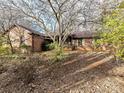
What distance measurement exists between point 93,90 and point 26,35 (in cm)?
2112

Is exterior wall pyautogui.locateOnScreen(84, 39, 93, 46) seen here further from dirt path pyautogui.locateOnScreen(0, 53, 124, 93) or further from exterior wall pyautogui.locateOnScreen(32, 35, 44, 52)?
dirt path pyautogui.locateOnScreen(0, 53, 124, 93)

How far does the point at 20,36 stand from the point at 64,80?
19.2 m

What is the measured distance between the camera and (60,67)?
1784cm

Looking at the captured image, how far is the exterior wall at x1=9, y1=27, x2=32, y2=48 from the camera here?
31578mm

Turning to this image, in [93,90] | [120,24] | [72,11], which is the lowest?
[93,90]

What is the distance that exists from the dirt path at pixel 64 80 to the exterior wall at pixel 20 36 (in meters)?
14.3

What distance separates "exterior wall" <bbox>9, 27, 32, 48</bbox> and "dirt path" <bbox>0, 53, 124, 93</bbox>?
47.1ft

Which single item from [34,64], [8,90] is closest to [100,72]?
[34,64]

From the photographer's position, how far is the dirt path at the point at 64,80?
1252 cm

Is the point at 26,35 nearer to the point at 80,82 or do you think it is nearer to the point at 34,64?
the point at 34,64

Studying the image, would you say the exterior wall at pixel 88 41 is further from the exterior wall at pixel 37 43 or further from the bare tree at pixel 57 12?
the bare tree at pixel 57 12

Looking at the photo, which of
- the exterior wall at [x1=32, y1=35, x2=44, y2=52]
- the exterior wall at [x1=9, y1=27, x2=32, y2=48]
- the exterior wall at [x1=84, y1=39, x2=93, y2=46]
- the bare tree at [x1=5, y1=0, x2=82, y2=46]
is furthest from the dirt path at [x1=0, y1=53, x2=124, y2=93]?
the exterior wall at [x1=84, y1=39, x2=93, y2=46]

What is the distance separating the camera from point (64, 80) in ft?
46.5

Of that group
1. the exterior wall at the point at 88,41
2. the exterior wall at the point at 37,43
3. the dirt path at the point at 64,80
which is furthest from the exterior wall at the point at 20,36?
the dirt path at the point at 64,80
